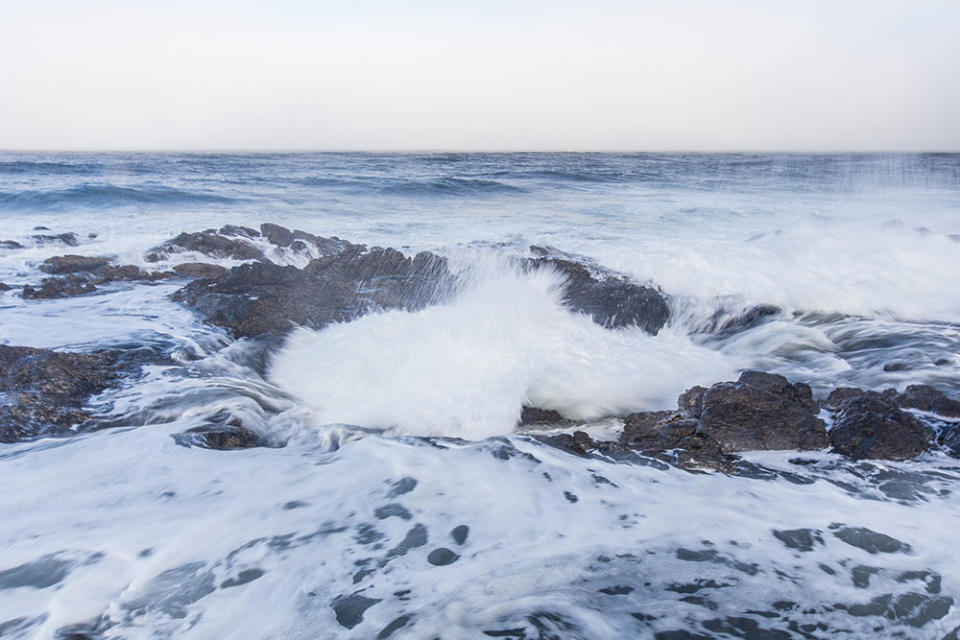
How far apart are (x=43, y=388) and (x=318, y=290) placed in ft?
10.5

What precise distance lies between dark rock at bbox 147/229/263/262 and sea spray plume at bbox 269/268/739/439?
189 inches

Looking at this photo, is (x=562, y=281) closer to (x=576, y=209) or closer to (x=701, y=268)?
(x=701, y=268)

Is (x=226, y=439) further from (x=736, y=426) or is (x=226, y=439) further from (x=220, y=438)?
(x=736, y=426)

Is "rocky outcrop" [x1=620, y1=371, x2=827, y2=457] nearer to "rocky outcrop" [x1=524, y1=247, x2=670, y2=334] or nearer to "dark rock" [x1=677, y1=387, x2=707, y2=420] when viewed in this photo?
"dark rock" [x1=677, y1=387, x2=707, y2=420]

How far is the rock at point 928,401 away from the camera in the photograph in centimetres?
384

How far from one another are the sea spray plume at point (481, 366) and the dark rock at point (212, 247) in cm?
480

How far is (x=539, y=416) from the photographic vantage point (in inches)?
176

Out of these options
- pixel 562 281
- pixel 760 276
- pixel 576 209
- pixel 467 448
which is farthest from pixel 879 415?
pixel 576 209

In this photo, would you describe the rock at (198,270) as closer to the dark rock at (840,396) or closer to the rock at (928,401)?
the dark rock at (840,396)

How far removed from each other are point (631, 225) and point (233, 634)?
14.7m

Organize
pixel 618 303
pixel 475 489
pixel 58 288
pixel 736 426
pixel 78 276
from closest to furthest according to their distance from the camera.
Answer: pixel 475 489, pixel 736 426, pixel 618 303, pixel 58 288, pixel 78 276

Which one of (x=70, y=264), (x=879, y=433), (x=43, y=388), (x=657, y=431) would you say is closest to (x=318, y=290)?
(x=43, y=388)

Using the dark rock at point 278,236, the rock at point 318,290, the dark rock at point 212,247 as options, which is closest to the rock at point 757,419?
the rock at point 318,290

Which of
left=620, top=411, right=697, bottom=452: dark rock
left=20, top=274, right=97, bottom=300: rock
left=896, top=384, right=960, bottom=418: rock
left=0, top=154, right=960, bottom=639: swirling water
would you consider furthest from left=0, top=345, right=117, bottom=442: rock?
left=896, top=384, right=960, bottom=418: rock
